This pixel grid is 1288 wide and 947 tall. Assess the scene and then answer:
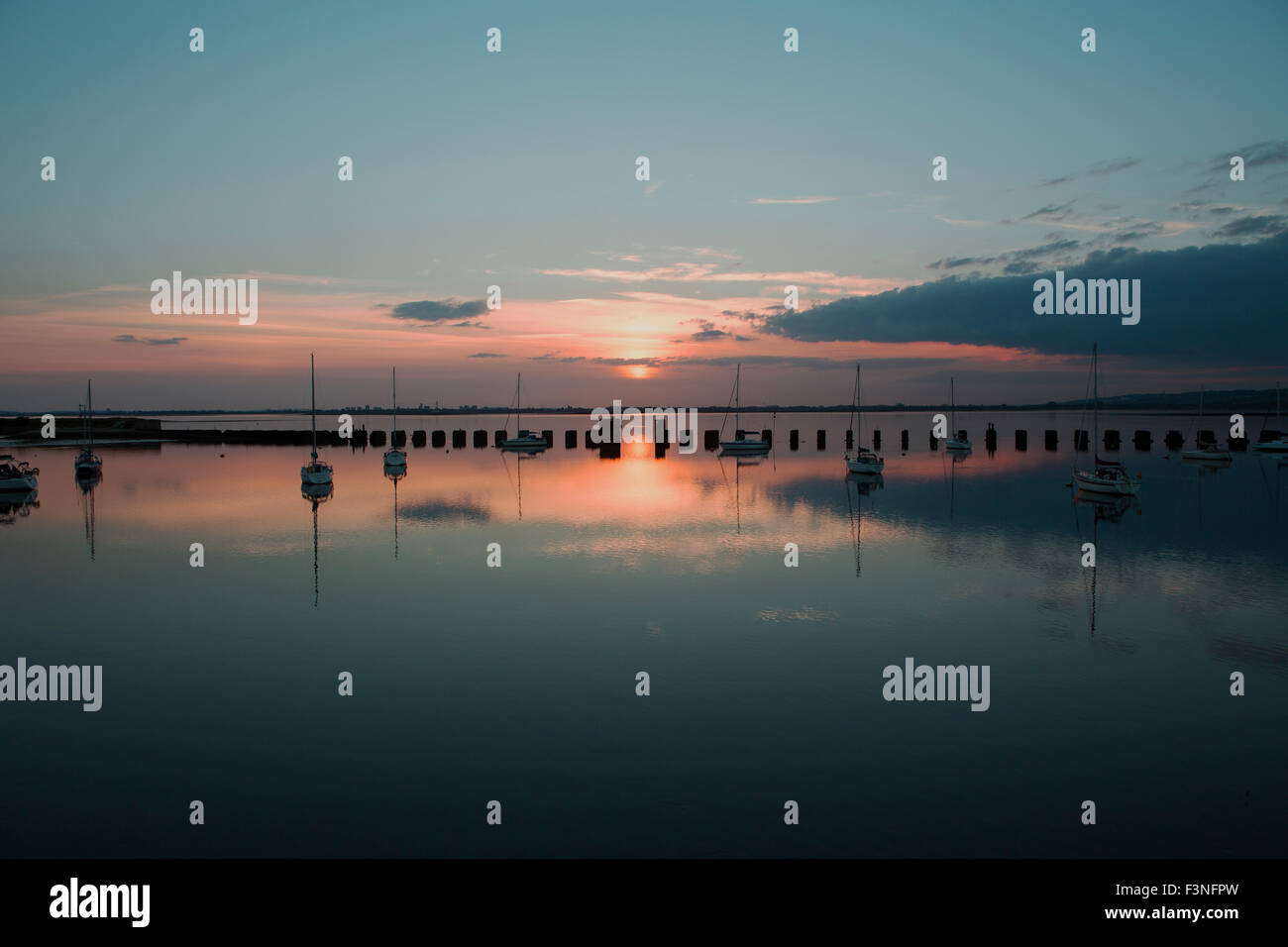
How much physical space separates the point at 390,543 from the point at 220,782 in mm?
21612

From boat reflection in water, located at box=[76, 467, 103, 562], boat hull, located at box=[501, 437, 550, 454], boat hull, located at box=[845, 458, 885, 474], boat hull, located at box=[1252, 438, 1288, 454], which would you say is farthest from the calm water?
boat hull, located at box=[501, 437, 550, 454]

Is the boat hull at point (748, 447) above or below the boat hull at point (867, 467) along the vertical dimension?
above

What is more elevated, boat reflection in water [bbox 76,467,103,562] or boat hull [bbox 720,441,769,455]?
boat hull [bbox 720,441,769,455]

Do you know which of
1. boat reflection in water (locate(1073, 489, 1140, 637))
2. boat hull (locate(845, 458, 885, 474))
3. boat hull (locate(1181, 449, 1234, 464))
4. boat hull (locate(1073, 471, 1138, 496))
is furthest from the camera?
boat hull (locate(1181, 449, 1234, 464))

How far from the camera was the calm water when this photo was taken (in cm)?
1023

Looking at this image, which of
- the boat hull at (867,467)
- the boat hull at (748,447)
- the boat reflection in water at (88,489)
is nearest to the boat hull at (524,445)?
the boat hull at (748,447)

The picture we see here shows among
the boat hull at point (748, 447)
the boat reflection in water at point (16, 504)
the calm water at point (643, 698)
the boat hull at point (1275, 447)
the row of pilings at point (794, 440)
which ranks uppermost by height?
the row of pilings at point (794, 440)

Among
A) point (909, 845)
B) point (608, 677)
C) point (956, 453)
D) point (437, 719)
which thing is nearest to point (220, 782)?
point (437, 719)

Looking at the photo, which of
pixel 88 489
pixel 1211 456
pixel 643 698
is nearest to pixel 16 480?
pixel 88 489

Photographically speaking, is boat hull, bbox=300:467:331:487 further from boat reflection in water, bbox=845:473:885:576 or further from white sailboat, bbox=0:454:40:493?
boat reflection in water, bbox=845:473:885:576

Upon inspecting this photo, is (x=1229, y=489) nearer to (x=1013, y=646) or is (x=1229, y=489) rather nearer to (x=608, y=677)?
(x=1013, y=646)

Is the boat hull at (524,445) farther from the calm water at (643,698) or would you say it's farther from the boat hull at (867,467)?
the calm water at (643,698)

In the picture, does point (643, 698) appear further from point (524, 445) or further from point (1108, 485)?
point (524, 445)

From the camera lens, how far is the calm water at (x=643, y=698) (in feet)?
33.6
